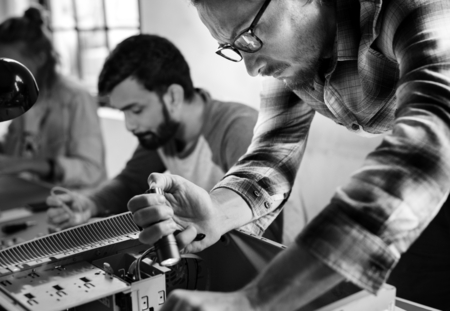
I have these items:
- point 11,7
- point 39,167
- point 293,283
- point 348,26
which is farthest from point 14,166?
point 11,7

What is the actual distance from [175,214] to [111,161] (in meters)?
2.78

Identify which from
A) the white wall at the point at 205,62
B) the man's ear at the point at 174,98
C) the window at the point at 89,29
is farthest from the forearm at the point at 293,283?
the window at the point at 89,29

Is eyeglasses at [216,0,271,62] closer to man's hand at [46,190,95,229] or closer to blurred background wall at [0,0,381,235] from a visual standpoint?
blurred background wall at [0,0,381,235]

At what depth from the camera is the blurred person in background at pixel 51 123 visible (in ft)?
7.01

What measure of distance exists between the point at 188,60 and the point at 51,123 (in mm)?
817

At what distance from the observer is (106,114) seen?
357 cm

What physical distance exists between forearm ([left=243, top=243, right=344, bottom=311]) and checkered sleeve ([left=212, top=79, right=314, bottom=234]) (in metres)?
0.39

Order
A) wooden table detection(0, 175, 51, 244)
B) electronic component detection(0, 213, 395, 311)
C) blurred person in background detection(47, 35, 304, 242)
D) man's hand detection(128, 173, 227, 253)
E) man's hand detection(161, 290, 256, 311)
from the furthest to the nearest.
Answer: blurred person in background detection(47, 35, 304, 242)
wooden table detection(0, 175, 51, 244)
man's hand detection(128, 173, 227, 253)
electronic component detection(0, 213, 395, 311)
man's hand detection(161, 290, 256, 311)

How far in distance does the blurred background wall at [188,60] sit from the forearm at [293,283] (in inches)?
4.6

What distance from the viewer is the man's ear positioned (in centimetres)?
164

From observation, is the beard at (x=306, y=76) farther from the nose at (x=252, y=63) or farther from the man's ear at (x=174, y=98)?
the man's ear at (x=174, y=98)

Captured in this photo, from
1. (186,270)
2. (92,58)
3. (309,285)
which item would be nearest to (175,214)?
(186,270)

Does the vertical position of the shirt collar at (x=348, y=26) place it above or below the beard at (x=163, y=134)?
above

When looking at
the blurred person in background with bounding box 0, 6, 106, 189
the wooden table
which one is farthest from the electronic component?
the blurred person in background with bounding box 0, 6, 106, 189
